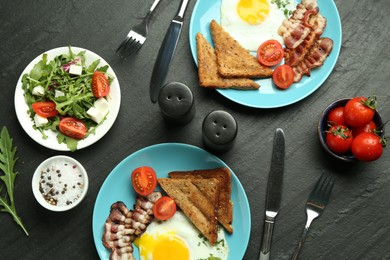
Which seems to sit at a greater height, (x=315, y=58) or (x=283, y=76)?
(x=315, y=58)

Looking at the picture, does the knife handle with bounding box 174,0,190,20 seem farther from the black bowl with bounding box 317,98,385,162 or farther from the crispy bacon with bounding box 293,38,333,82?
the black bowl with bounding box 317,98,385,162

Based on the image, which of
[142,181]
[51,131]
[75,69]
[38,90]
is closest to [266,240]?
[142,181]

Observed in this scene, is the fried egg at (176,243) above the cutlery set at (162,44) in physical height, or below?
below

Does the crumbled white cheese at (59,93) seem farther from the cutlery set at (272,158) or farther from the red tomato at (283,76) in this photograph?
the red tomato at (283,76)

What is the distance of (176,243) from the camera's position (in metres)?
3.32

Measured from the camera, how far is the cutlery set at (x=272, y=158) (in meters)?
3.39

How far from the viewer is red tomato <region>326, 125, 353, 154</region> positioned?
3238 mm

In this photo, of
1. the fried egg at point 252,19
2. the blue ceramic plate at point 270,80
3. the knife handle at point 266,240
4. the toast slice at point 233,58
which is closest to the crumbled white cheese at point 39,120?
the blue ceramic plate at point 270,80

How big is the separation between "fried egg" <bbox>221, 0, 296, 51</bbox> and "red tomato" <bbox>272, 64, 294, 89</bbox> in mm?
240

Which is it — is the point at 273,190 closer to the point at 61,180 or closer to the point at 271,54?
the point at 271,54

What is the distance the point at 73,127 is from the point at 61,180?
362mm

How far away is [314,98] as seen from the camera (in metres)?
3.51

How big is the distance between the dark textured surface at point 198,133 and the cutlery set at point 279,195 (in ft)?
0.16

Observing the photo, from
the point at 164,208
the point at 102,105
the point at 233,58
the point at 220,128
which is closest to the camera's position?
the point at 220,128
